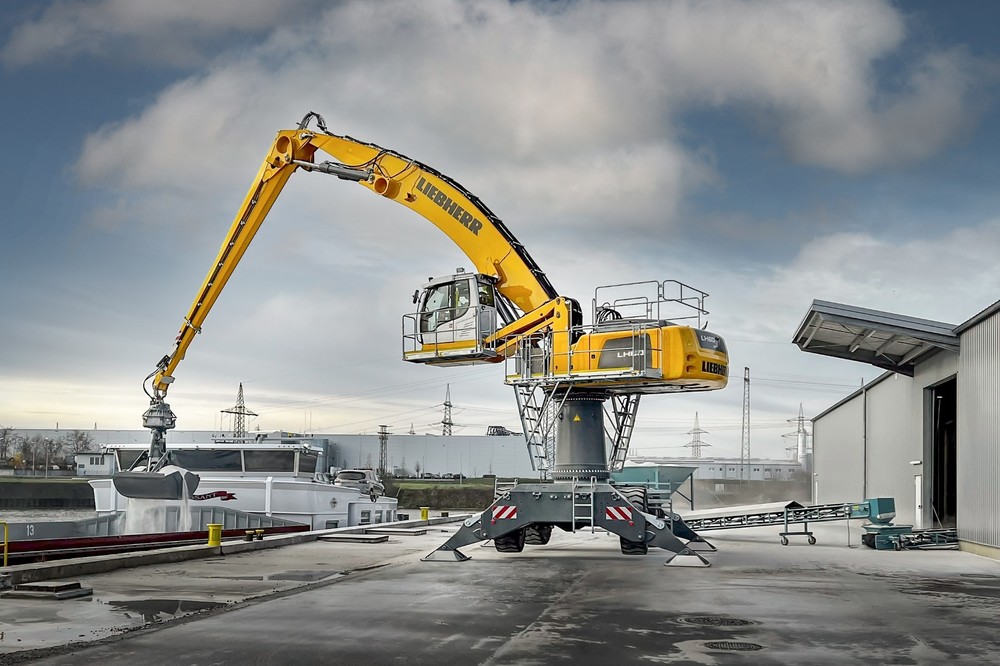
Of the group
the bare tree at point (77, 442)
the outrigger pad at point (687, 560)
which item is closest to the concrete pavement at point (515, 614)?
the outrigger pad at point (687, 560)

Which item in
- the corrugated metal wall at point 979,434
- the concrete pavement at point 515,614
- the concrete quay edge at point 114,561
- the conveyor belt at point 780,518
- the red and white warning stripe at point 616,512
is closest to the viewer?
the concrete pavement at point 515,614

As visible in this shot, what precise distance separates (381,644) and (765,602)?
5.83 metres

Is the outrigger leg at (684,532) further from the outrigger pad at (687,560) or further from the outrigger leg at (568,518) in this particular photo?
the outrigger pad at (687,560)

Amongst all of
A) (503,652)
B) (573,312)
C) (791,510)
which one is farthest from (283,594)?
(791,510)

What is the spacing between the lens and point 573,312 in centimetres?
1944

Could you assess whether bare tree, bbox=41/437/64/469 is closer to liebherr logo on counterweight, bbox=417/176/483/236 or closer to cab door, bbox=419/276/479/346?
liebherr logo on counterweight, bbox=417/176/483/236

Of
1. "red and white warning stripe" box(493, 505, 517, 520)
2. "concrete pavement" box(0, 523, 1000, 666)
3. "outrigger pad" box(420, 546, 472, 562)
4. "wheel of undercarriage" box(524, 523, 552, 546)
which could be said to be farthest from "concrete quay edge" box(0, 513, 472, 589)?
"wheel of undercarriage" box(524, 523, 552, 546)

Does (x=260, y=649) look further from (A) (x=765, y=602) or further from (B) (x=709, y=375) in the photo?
(B) (x=709, y=375)

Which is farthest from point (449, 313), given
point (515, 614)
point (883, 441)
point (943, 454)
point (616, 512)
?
point (883, 441)

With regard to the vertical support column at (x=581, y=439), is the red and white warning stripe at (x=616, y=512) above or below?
below

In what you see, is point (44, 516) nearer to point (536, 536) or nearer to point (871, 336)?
point (536, 536)

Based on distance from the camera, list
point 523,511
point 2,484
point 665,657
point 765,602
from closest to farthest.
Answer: point 665,657, point 765,602, point 523,511, point 2,484

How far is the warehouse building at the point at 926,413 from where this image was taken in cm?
2155

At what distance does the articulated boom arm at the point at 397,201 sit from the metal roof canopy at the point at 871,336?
8594 millimetres
